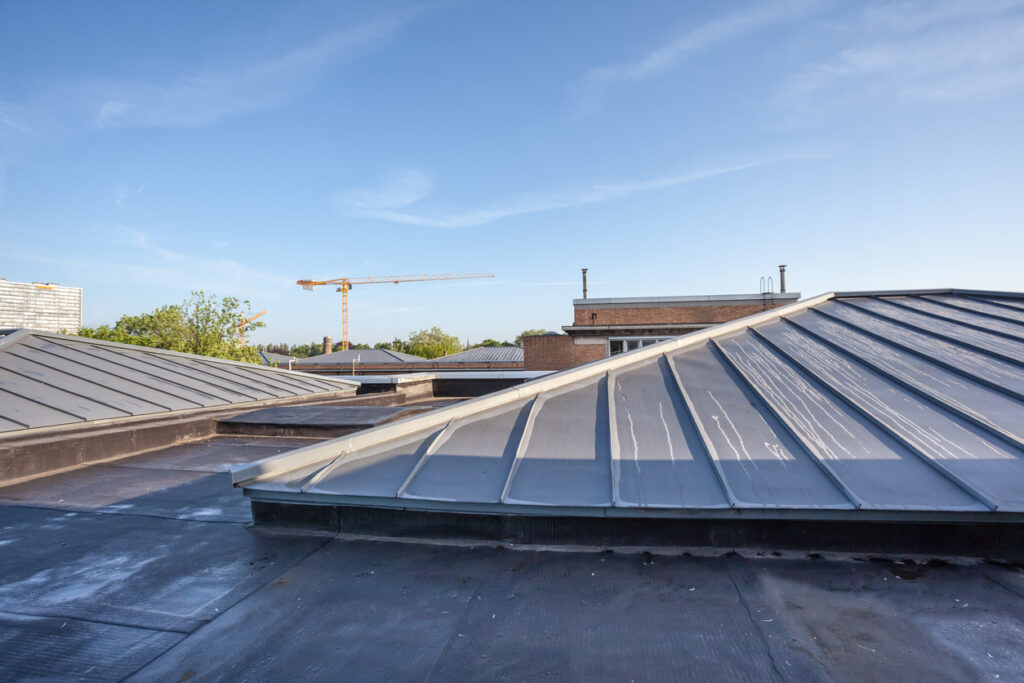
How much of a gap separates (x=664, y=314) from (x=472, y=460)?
1138 inches

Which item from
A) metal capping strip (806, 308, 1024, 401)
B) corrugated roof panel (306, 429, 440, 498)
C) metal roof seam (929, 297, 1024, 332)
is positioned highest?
metal roof seam (929, 297, 1024, 332)

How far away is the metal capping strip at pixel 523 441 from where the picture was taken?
3.70 metres

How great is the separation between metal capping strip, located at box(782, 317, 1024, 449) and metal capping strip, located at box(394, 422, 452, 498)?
15.6 ft

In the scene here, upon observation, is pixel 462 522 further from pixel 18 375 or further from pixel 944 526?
pixel 18 375

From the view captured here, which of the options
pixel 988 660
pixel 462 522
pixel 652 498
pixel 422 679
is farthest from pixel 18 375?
pixel 988 660

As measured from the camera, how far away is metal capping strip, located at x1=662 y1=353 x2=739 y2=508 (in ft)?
11.3

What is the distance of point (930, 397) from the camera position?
4789 mm

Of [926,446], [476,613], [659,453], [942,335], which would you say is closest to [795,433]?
[926,446]

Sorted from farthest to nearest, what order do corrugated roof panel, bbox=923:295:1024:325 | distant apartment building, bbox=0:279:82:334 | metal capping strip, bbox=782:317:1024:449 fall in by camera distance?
distant apartment building, bbox=0:279:82:334
corrugated roof panel, bbox=923:295:1024:325
metal capping strip, bbox=782:317:1024:449

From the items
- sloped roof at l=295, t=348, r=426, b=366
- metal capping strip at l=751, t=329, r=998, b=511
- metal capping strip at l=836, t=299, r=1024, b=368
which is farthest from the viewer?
sloped roof at l=295, t=348, r=426, b=366

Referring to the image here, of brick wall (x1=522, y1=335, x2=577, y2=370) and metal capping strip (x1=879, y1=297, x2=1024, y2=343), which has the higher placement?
metal capping strip (x1=879, y1=297, x2=1024, y2=343)

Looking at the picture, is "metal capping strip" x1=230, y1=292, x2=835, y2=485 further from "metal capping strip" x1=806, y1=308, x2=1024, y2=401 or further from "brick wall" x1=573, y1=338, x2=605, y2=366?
"brick wall" x1=573, y1=338, x2=605, y2=366

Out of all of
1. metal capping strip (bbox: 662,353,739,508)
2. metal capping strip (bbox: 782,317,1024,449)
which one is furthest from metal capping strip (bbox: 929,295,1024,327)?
metal capping strip (bbox: 662,353,739,508)

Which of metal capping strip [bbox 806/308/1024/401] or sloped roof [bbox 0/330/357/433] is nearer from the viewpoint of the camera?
metal capping strip [bbox 806/308/1024/401]
